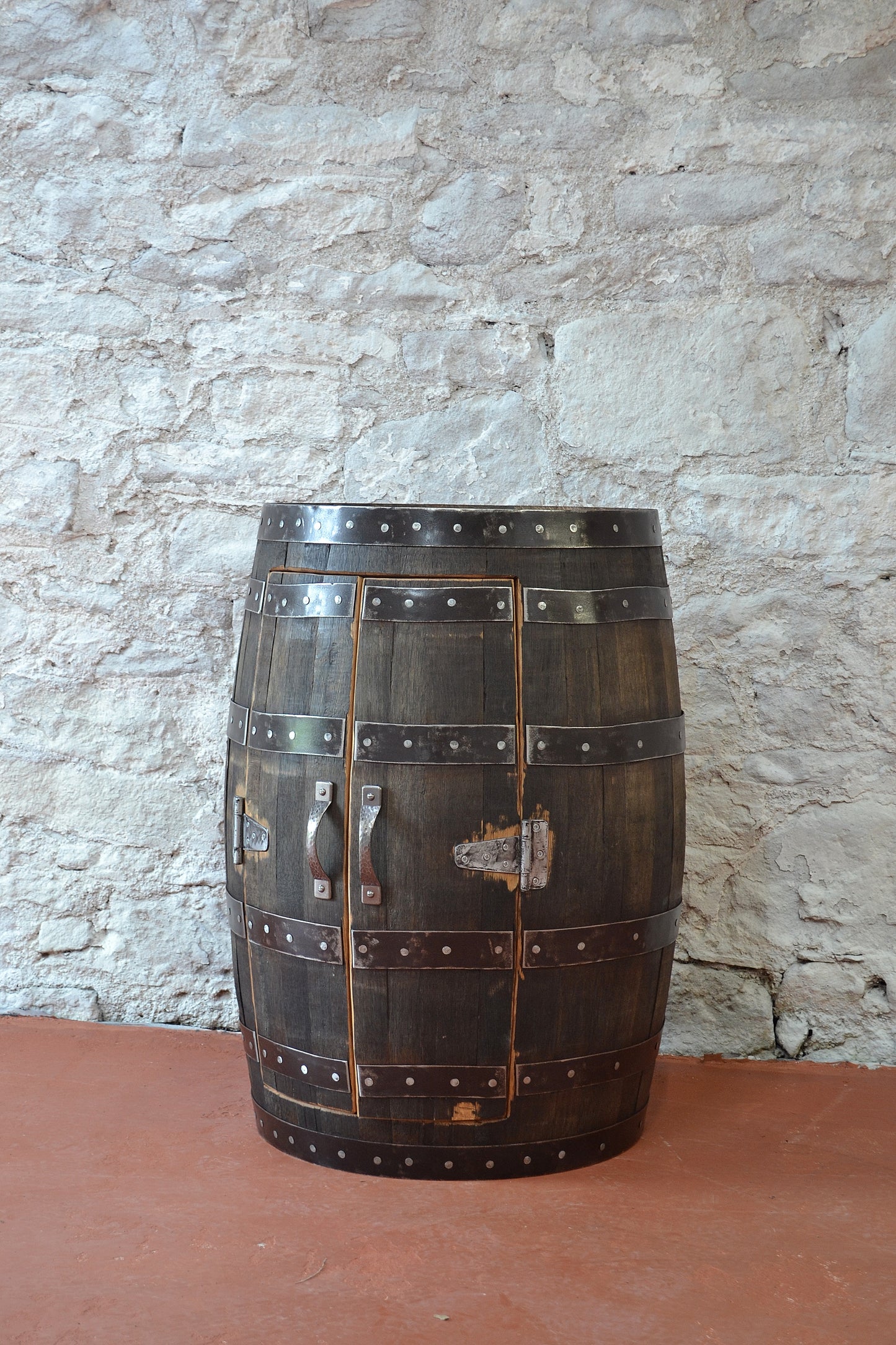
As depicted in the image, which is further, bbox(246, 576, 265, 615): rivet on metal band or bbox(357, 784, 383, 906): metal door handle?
bbox(246, 576, 265, 615): rivet on metal band

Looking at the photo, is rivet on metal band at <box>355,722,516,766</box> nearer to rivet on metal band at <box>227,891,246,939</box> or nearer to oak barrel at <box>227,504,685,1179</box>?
oak barrel at <box>227,504,685,1179</box>

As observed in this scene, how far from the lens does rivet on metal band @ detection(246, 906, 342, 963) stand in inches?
69.7

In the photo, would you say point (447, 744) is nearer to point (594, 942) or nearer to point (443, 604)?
point (443, 604)

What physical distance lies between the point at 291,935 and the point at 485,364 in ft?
3.94

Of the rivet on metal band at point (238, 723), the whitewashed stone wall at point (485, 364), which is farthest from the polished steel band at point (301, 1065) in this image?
the whitewashed stone wall at point (485, 364)

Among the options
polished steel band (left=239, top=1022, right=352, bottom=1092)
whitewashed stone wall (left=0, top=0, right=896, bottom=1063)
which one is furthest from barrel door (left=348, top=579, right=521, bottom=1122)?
whitewashed stone wall (left=0, top=0, right=896, bottom=1063)

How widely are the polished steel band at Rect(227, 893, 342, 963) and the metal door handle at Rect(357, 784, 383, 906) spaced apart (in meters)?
0.08

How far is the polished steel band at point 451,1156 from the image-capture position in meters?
1.80

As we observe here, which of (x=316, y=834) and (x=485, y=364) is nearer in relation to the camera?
(x=316, y=834)

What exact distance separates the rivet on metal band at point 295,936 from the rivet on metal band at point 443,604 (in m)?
0.48

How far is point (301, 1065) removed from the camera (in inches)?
72.6

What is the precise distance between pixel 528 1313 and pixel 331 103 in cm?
215

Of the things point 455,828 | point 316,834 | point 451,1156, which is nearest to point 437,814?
point 455,828

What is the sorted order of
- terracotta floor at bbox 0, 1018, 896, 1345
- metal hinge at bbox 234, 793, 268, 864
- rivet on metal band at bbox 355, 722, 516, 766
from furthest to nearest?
1. metal hinge at bbox 234, 793, 268, 864
2. rivet on metal band at bbox 355, 722, 516, 766
3. terracotta floor at bbox 0, 1018, 896, 1345
